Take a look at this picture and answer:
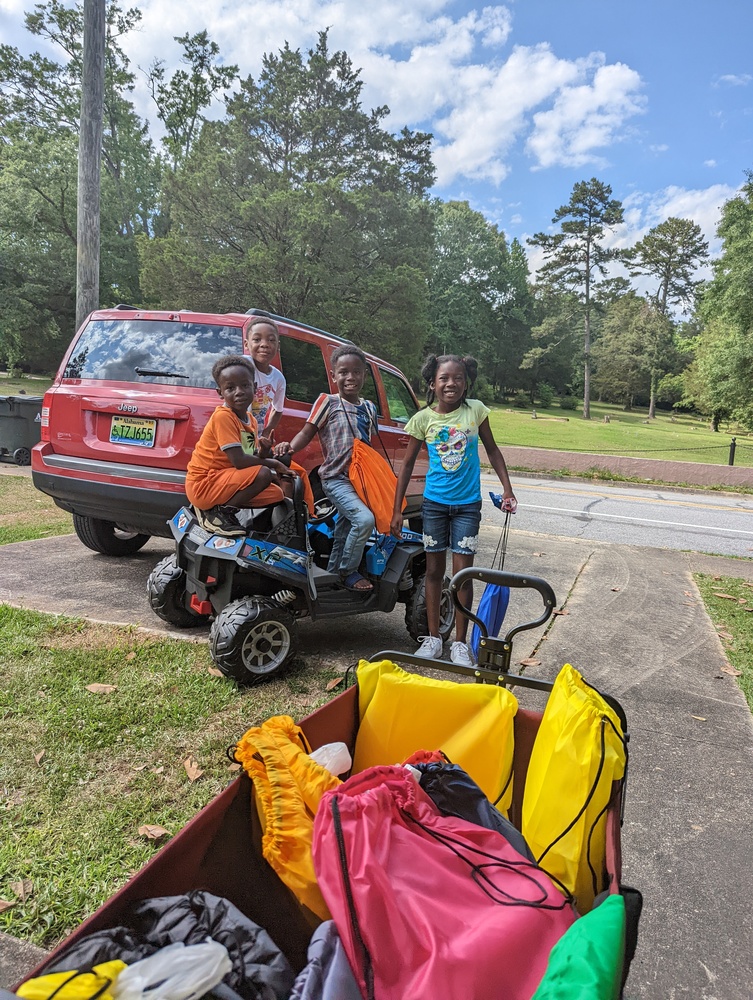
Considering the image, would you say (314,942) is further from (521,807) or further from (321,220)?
(321,220)

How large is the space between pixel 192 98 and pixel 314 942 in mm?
45145

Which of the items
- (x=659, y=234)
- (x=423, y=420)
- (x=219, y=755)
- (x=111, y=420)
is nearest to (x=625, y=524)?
(x=423, y=420)

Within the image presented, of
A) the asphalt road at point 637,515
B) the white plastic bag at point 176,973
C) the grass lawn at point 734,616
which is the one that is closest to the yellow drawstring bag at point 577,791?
the white plastic bag at point 176,973

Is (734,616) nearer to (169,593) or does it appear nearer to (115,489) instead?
(169,593)

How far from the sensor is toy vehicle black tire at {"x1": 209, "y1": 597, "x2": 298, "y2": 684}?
11.3ft

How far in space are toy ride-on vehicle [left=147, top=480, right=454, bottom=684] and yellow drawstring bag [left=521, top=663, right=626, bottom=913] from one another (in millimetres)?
2022

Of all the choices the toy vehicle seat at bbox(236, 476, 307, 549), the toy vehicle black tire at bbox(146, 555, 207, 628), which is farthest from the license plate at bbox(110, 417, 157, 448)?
the toy vehicle seat at bbox(236, 476, 307, 549)

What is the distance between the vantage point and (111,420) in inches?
186

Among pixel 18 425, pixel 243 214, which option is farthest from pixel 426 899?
pixel 243 214

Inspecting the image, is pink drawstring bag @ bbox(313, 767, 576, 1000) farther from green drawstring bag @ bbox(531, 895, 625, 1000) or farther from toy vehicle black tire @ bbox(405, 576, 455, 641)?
toy vehicle black tire @ bbox(405, 576, 455, 641)

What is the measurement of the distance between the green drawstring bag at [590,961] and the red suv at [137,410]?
12.2ft

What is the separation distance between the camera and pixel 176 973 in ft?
3.57

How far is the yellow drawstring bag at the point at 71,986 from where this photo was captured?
0.97 metres

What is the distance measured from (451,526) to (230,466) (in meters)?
1.37
